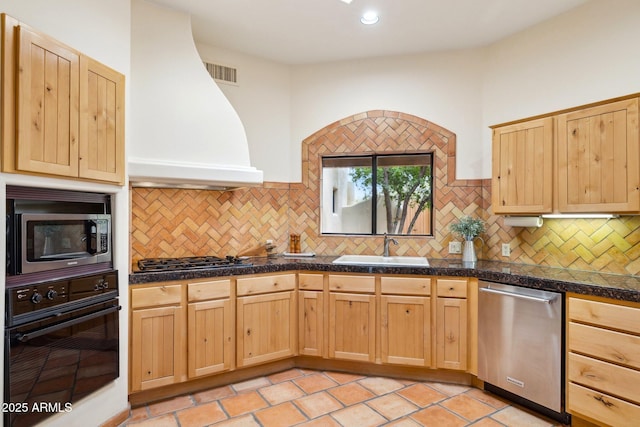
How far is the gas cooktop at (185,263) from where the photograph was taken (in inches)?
103

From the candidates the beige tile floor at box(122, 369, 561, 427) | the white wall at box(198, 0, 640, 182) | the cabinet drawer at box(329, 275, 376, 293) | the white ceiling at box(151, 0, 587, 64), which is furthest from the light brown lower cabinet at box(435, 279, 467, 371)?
the white ceiling at box(151, 0, 587, 64)

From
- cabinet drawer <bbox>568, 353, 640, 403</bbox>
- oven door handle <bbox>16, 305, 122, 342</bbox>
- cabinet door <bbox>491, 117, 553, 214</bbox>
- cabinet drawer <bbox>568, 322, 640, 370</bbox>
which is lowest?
cabinet drawer <bbox>568, 353, 640, 403</bbox>

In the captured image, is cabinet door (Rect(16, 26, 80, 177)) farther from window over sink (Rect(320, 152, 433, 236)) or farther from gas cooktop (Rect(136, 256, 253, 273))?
window over sink (Rect(320, 152, 433, 236))

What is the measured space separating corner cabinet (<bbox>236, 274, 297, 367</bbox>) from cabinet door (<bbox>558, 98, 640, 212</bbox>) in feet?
7.14

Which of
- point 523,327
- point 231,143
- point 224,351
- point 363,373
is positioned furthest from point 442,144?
point 224,351

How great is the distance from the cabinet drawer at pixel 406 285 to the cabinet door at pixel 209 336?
125cm

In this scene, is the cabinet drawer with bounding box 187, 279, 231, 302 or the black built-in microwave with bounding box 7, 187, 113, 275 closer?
the black built-in microwave with bounding box 7, 187, 113, 275

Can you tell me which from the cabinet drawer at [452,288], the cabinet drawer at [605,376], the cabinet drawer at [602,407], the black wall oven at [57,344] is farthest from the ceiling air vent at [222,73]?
the cabinet drawer at [602,407]

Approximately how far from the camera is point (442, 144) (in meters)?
3.43

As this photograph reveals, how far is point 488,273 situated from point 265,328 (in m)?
1.77

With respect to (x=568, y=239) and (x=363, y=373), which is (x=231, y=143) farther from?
(x=568, y=239)

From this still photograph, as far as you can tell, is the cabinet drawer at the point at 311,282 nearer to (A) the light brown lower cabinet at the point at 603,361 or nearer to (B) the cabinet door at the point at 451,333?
(B) the cabinet door at the point at 451,333

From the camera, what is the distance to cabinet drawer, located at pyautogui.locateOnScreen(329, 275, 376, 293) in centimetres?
293

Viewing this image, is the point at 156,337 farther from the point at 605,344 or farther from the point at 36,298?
the point at 605,344
